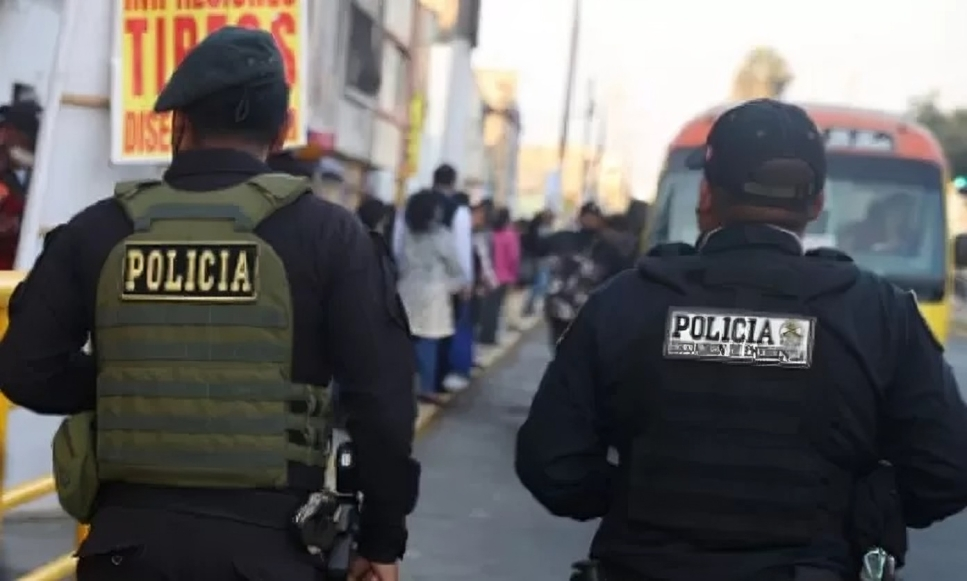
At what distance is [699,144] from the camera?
11188 millimetres

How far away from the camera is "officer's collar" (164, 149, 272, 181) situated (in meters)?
3.04

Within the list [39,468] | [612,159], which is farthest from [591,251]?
[612,159]

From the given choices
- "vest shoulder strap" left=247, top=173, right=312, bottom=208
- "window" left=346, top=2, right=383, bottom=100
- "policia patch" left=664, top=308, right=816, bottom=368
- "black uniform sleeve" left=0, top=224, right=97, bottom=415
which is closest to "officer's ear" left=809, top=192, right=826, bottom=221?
"policia patch" left=664, top=308, right=816, bottom=368

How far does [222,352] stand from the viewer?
2.95 m

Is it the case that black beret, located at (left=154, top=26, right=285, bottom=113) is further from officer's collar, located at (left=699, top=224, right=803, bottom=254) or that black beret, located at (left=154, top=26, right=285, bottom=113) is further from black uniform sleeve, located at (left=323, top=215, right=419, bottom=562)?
officer's collar, located at (left=699, top=224, right=803, bottom=254)

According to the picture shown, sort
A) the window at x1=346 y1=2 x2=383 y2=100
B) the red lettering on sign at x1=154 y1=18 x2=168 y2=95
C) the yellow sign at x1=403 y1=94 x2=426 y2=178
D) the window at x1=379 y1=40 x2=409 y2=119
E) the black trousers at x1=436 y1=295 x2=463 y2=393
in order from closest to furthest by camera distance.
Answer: the red lettering on sign at x1=154 y1=18 x2=168 y2=95, the black trousers at x1=436 y1=295 x2=463 y2=393, the yellow sign at x1=403 y1=94 x2=426 y2=178, the window at x1=346 y1=2 x2=383 y2=100, the window at x1=379 y1=40 x2=409 y2=119

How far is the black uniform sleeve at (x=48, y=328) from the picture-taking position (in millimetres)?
3076

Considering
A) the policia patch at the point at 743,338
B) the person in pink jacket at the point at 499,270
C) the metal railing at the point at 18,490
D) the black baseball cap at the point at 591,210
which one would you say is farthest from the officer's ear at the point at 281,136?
the person in pink jacket at the point at 499,270

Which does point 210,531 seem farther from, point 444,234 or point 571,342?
point 444,234

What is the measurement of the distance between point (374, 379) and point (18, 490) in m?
2.57

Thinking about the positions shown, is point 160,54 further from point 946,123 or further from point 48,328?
point 946,123

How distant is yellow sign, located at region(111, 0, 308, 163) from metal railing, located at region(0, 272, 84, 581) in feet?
7.34

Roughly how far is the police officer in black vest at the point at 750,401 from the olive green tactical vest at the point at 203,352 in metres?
0.48

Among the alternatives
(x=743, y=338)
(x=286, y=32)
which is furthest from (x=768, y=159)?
(x=286, y=32)
